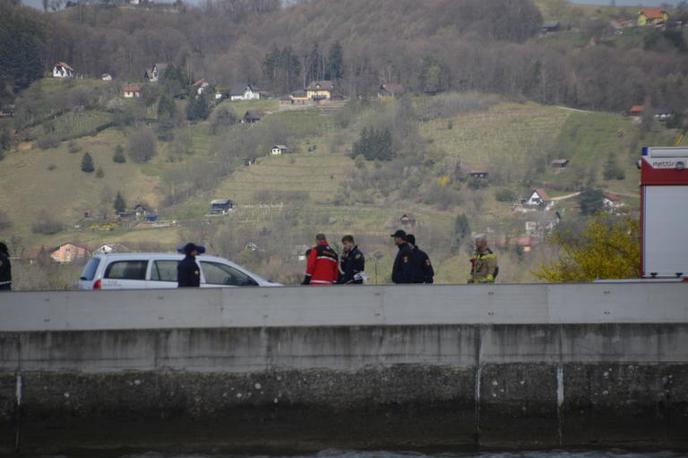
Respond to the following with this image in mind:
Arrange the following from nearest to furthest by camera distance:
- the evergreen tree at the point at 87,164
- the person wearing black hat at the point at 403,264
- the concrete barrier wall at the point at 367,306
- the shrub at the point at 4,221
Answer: the concrete barrier wall at the point at 367,306 → the person wearing black hat at the point at 403,264 → the shrub at the point at 4,221 → the evergreen tree at the point at 87,164

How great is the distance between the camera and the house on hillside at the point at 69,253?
6029 inches

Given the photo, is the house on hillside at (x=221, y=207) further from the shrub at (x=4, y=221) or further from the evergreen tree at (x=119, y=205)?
the shrub at (x=4, y=221)

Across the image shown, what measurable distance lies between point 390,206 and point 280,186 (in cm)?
1622

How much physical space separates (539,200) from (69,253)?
5993cm

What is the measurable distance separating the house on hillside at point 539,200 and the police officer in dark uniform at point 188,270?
156 meters

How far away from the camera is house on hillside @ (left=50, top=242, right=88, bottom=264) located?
502ft

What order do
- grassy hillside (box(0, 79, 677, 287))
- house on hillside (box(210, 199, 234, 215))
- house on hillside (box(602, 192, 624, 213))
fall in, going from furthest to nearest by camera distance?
house on hillside (box(210, 199, 234, 215))
house on hillside (box(602, 192, 624, 213))
grassy hillside (box(0, 79, 677, 287))

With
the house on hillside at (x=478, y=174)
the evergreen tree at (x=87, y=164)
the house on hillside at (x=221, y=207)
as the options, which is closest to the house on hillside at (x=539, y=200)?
the house on hillside at (x=478, y=174)

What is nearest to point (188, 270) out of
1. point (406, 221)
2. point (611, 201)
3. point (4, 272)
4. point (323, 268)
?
point (323, 268)

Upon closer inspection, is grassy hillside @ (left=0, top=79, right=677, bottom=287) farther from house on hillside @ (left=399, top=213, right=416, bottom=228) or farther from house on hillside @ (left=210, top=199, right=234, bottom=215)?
house on hillside @ (left=210, top=199, right=234, bottom=215)

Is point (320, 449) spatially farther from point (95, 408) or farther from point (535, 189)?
point (535, 189)

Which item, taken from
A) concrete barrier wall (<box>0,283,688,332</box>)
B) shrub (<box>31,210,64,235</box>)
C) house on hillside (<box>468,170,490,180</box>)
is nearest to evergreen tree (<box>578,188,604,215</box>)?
house on hillside (<box>468,170,490,180</box>)

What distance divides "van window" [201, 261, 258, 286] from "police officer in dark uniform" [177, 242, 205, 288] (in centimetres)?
202

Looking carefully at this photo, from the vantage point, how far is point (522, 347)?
22922 millimetres
